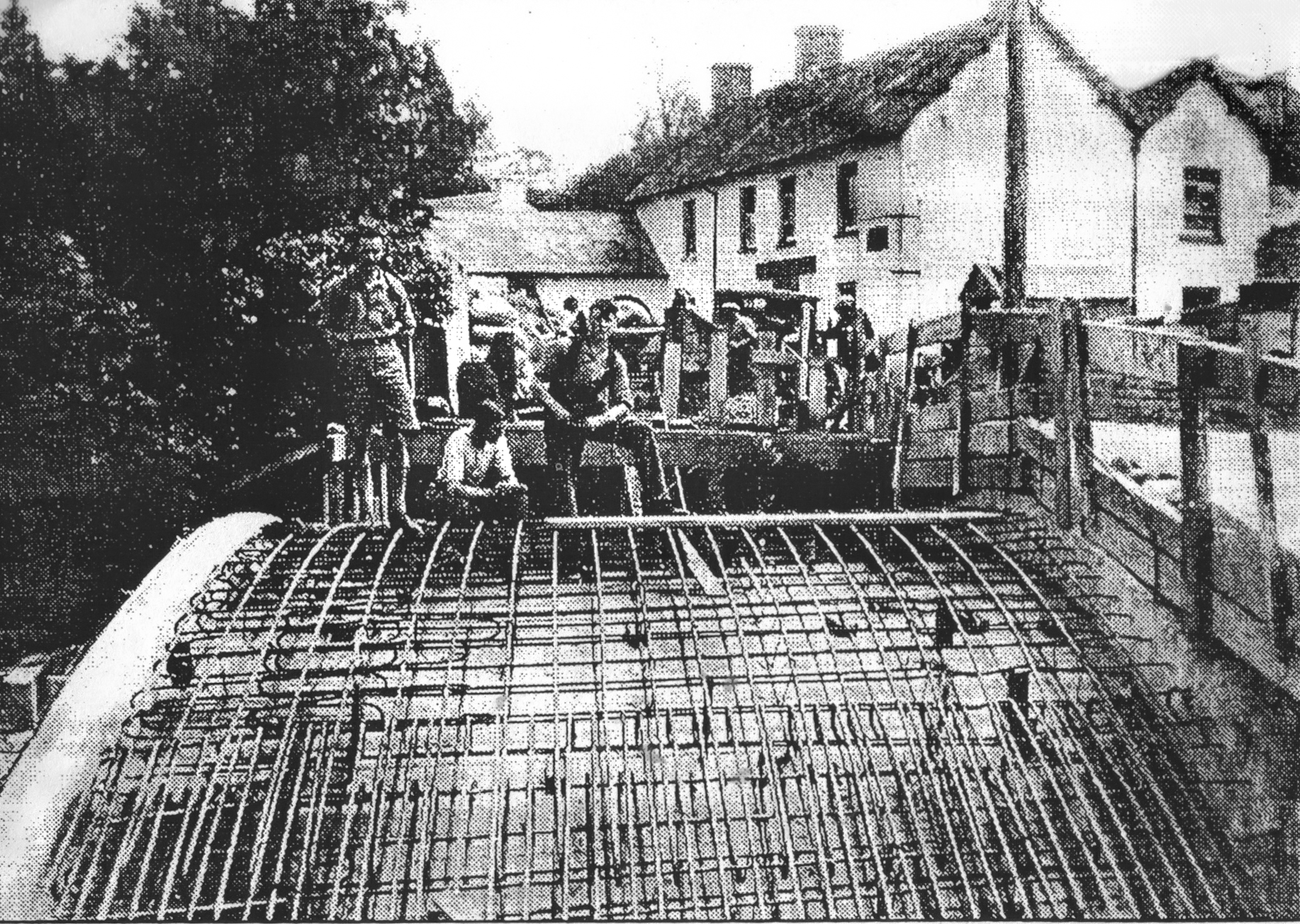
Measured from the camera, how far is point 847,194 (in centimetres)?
965

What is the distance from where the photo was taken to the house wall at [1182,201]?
582 centimetres

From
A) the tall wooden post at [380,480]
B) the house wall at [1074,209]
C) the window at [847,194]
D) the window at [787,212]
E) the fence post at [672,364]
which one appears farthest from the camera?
the window at [787,212]

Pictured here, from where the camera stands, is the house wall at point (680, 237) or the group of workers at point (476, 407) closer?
the group of workers at point (476, 407)

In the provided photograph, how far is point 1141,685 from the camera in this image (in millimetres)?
3766

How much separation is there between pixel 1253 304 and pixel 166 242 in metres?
5.71

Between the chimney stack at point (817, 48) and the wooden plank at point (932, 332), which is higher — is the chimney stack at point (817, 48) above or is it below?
above

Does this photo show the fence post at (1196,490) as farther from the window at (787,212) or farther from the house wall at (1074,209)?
the window at (787,212)

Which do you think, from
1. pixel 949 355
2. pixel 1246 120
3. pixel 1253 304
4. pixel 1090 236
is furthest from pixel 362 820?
pixel 1090 236

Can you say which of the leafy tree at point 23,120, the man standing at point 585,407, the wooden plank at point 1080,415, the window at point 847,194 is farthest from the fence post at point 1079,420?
the window at point 847,194

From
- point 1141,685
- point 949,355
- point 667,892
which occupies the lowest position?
point 667,892

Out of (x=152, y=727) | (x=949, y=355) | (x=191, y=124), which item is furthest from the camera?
(x=949, y=355)

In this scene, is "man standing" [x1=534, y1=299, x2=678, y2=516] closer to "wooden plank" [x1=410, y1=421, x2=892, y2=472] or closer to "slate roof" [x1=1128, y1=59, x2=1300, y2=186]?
"wooden plank" [x1=410, y1=421, x2=892, y2=472]

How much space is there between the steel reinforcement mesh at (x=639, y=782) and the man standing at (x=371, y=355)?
176 cm

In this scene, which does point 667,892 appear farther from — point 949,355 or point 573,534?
point 949,355
